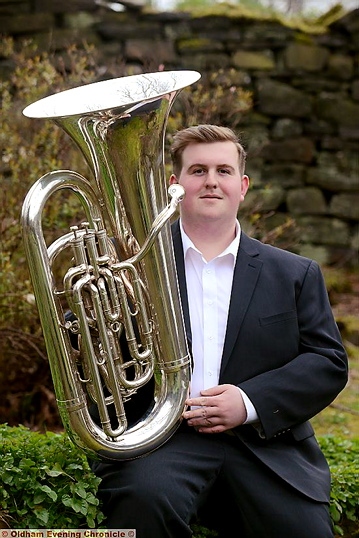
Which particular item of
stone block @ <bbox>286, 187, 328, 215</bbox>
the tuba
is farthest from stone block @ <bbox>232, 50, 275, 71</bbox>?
the tuba

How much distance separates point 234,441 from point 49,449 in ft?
2.09

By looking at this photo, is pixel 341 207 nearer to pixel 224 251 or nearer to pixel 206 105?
pixel 206 105

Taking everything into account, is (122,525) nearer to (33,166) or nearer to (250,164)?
(33,166)

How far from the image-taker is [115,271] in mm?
2527

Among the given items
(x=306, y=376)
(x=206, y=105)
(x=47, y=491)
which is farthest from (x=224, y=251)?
(x=206, y=105)

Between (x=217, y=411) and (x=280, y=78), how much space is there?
5280 millimetres

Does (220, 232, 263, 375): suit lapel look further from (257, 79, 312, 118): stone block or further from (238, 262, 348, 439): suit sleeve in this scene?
(257, 79, 312, 118): stone block

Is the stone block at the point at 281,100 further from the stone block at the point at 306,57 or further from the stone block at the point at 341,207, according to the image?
the stone block at the point at 341,207

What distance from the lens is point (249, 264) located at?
2955 millimetres

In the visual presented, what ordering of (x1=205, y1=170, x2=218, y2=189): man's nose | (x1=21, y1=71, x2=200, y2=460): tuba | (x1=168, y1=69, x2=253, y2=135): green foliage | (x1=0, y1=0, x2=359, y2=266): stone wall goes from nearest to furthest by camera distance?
1. (x1=21, y1=71, x2=200, y2=460): tuba
2. (x1=205, y1=170, x2=218, y2=189): man's nose
3. (x1=168, y1=69, x2=253, y2=135): green foliage
4. (x1=0, y1=0, x2=359, y2=266): stone wall

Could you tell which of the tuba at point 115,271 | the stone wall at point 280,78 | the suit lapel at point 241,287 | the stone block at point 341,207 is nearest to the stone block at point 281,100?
the stone wall at point 280,78

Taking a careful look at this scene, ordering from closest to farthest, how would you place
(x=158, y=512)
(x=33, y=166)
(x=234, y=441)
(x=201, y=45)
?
(x=158, y=512)
(x=234, y=441)
(x=33, y=166)
(x=201, y=45)

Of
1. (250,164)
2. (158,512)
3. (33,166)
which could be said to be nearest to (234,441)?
(158,512)

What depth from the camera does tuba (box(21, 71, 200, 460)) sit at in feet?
8.16
